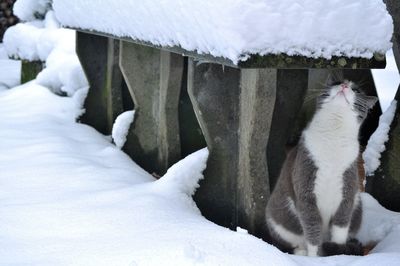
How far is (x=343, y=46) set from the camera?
7.36 feet

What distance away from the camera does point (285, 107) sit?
2844 mm

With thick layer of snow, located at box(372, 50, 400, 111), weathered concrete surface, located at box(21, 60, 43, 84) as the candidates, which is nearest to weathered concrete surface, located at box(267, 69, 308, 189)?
thick layer of snow, located at box(372, 50, 400, 111)

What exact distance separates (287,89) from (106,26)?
1.24 meters

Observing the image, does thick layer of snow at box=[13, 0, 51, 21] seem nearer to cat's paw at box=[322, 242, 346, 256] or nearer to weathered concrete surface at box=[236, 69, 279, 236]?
weathered concrete surface at box=[236, 69, 279, 236]

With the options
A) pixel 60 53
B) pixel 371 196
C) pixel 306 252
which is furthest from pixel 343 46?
pixel 60 53

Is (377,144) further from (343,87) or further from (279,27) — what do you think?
(279,27)

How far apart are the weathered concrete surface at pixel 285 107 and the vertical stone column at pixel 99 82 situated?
199 cm

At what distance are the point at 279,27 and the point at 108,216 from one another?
1122mm

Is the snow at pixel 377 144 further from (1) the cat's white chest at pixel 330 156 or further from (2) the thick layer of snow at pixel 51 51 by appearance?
(2) the thick layer of snow at pixel 51 51

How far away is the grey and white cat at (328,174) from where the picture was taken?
254 centimetres

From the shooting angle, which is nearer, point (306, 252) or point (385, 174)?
point (306, 252)

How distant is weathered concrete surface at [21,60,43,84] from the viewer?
659 centimetres

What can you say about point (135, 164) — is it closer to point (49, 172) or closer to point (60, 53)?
point (49, 172)

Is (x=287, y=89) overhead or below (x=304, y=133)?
overhead
